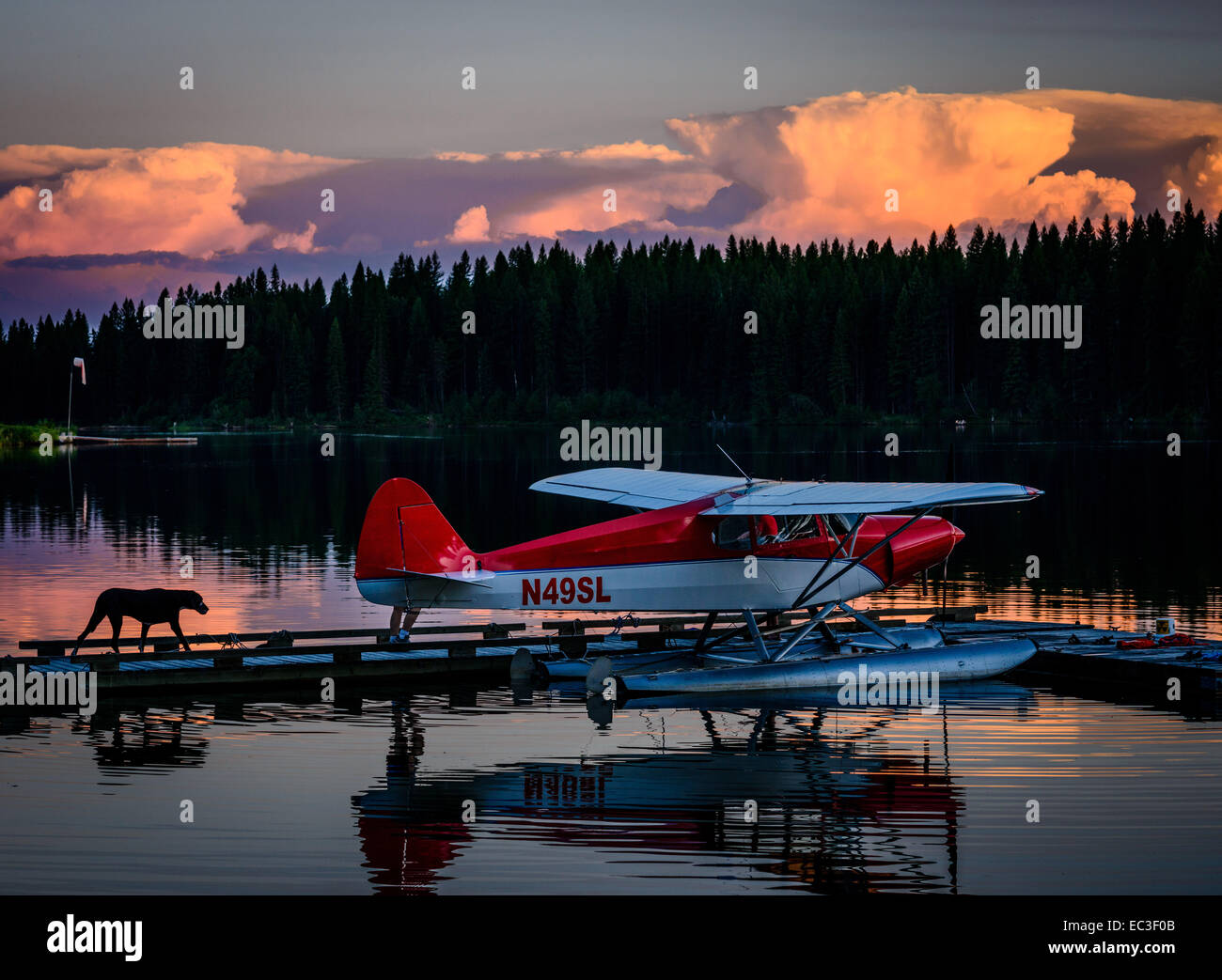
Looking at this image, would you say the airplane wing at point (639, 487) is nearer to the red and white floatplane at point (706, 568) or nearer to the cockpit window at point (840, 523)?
the red and white floatplane at point (706, 568)

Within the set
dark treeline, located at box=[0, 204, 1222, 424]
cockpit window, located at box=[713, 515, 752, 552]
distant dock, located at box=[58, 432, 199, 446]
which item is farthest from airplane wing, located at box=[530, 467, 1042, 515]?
dark treeline, located at box=[0, 204, 1222, 424]

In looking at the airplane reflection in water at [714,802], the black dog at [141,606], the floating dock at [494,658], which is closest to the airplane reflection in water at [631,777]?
the airplane reflection in water at [714,802]

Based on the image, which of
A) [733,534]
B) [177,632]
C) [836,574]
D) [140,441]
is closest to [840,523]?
[836,574]

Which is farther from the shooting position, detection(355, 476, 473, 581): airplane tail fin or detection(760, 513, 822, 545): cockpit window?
detection(760, 513, 822, 545): cockpit window

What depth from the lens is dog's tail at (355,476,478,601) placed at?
16.5 m

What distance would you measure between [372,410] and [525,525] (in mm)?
102083

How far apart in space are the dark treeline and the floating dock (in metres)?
98.8

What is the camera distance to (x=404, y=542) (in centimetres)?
1655

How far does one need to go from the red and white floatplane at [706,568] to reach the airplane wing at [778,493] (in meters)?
0.04

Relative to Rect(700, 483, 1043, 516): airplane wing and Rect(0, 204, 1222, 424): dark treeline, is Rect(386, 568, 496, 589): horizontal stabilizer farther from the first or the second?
Rect(0, 204, 1222, 424): dark treeline

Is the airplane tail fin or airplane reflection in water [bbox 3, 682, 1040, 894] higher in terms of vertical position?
the airplane tail fin

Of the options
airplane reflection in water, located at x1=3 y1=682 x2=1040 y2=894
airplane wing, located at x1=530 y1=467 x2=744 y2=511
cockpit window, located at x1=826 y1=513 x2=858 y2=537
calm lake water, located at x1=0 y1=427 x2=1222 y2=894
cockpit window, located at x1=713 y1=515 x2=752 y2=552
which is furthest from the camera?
airplane wing, located at x1=530 y1=467 x2=744 y2=511

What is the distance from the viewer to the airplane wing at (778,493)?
Result: 15.7 metres

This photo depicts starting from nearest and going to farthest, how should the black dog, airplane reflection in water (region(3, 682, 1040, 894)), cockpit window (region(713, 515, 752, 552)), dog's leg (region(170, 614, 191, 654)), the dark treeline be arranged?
airplane reflection in water (region(3, 682, 1040, 894)) → cockpit window (region(713, 515, 752, 552)) → the black dog → dog's leg (region(170, 614, 191, 654)) → the dark treeline
